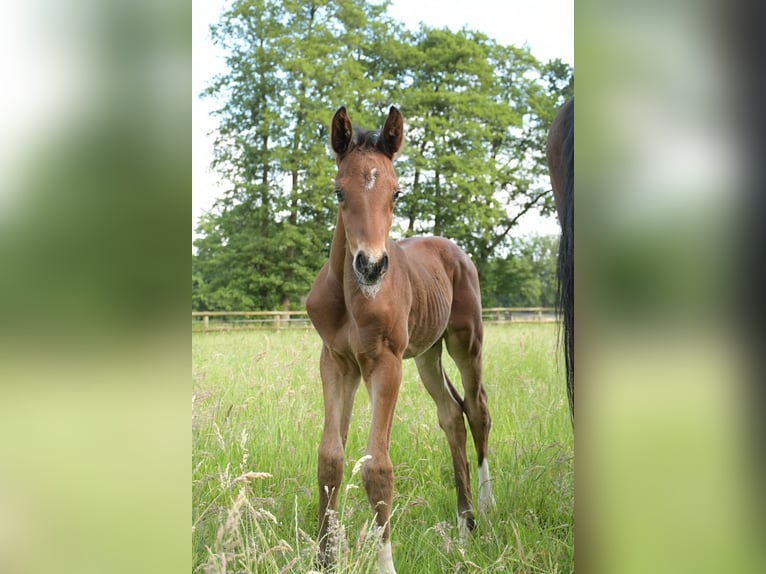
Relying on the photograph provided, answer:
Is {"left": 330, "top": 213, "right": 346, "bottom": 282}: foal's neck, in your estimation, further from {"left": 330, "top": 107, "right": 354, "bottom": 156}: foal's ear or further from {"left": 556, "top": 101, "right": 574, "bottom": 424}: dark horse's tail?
{"left": 556, "top": 101, "right": 574, "bottom": 424}: dark horse's tail

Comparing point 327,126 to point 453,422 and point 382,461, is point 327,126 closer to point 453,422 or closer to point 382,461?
point 453,422

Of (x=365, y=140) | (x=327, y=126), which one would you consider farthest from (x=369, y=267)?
(x=327, y=126)

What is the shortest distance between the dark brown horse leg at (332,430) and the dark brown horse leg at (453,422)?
661 millimetres

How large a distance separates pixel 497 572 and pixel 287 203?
5.41m

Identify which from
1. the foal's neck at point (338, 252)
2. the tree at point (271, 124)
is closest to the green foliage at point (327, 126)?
the tree at point (271, 124)

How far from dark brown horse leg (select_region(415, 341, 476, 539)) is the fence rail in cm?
326

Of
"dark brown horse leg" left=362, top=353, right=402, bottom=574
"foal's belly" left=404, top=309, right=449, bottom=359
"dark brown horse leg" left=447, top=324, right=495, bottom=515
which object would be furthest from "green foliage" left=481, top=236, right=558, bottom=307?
"dark brown horse leg" left=362, top=353, right=402, bottom=574

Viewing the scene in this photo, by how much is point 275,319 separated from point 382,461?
4.71 metres

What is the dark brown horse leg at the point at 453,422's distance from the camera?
2.82 meters

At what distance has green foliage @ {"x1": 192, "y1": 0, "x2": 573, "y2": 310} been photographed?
674 centimetres

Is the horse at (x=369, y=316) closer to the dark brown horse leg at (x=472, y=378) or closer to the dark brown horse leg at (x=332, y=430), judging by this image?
the dark brown horse leg at (x=332, y=430)
